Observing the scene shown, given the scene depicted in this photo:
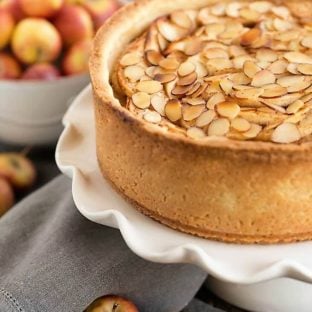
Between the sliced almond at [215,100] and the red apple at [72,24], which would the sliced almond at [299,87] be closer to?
the sliced almond at [215,100]

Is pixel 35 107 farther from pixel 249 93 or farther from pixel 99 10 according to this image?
pixel 249 93

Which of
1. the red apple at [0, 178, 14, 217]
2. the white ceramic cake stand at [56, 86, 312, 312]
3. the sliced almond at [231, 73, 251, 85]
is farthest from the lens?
the red apple at [0, 178, 14, 217]

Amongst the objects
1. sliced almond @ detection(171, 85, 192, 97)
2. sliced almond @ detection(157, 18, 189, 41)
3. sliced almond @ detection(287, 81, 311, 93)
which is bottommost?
sliced almond @ detection(157, 18, 189, 41)

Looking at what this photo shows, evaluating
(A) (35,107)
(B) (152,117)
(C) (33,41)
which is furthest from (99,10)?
(B) (152,117)

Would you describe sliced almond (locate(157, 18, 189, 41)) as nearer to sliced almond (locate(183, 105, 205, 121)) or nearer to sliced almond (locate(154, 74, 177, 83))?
sliced almond (locate(154, 74, 177, 83))

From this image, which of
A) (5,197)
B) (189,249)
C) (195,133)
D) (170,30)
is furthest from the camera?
(5,197)

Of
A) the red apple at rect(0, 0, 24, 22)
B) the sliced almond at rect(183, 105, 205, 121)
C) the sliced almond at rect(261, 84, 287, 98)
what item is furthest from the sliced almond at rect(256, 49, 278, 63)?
the red apple at rect(0, 0, 24, 22)

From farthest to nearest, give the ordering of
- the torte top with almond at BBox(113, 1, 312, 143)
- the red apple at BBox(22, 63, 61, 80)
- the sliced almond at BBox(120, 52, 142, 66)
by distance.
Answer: the red apple at BBox(22, 63, 61, 80) < the sliced almond at BBox(120, 52, 142, 66) < the torte top with almond at BBox(113, 1, 312, 143)
